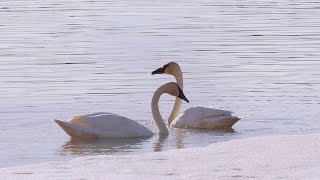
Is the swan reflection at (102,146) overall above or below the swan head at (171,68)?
below

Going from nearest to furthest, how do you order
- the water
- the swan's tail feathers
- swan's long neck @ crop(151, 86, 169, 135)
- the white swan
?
the swan's tail feathers < the water < swan's long neck @ crop(151, 86, 169, 135) < the white swan

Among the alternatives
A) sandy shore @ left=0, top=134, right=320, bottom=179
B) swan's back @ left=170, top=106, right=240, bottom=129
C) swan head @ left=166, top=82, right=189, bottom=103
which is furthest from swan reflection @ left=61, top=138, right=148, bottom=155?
sandy shore @ left=0, top=134, right=320, bottom=179

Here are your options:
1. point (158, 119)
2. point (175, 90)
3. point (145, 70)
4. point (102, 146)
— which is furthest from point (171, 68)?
point (145, 70)

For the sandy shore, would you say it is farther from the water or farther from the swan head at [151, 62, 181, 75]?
the swan head at [151, 62, 181, 75]

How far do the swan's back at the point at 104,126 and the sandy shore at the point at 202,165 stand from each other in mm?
2247

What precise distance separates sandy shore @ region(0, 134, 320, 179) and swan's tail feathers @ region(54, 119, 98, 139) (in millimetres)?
2391

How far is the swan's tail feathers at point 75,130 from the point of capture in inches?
493

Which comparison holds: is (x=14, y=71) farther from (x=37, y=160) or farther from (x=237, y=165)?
(x=237, y=165)

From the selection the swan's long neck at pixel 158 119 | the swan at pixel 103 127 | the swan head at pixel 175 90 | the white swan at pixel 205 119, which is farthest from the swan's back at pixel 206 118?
the swan at pixel 103 127

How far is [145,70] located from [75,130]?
574cm

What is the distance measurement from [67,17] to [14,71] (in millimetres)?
11797

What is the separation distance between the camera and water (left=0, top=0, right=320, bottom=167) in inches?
505

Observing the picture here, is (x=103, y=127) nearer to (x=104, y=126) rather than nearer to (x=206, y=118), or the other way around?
(x=104, y=126)

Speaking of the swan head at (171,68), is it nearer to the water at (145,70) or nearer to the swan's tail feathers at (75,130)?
the water at (145,70)
